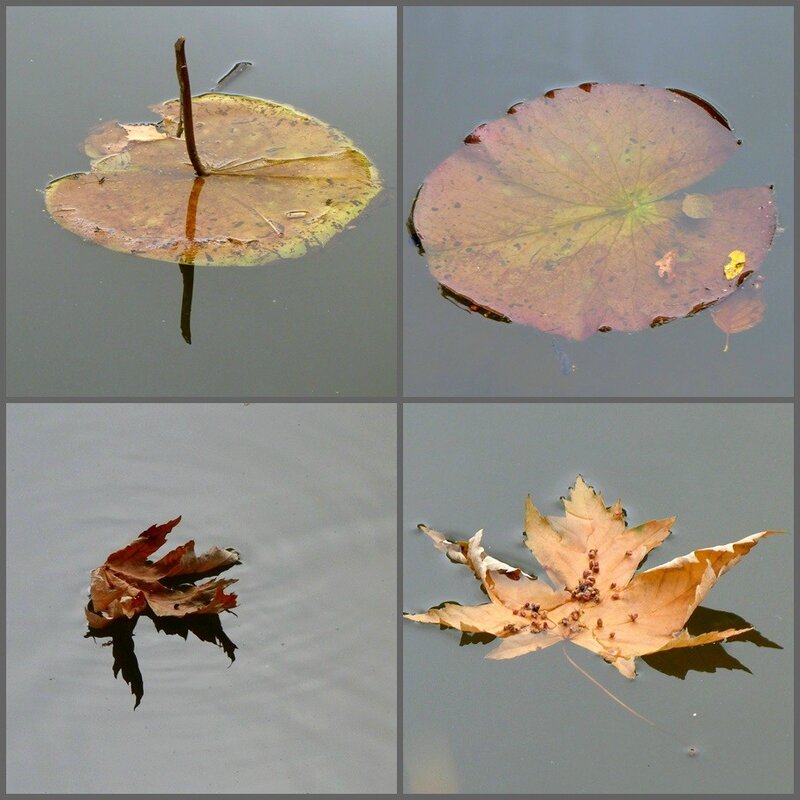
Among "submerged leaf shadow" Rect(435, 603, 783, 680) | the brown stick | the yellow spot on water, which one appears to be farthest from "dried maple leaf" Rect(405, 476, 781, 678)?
the brown stick

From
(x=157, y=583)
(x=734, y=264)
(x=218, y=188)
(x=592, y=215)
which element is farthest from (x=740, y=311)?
(x=157, y=583)

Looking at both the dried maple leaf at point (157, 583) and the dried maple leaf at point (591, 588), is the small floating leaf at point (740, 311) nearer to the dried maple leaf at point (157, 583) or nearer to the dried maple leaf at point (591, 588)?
the dried maple leaf at point (591, 588)

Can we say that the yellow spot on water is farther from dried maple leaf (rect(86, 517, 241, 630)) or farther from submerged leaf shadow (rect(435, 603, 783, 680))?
dried maple leaf (rect(86, 517, 241, 630))

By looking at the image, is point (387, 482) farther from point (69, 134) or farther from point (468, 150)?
point (69, 134)

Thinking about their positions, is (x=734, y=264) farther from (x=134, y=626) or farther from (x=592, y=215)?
(x=134, y=626)

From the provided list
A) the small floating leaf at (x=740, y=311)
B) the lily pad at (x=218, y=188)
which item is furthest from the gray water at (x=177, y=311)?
the small floating leaf at (x=740, y=311)

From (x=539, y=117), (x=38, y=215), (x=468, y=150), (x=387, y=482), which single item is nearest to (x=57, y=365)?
(x=38, y=215)
